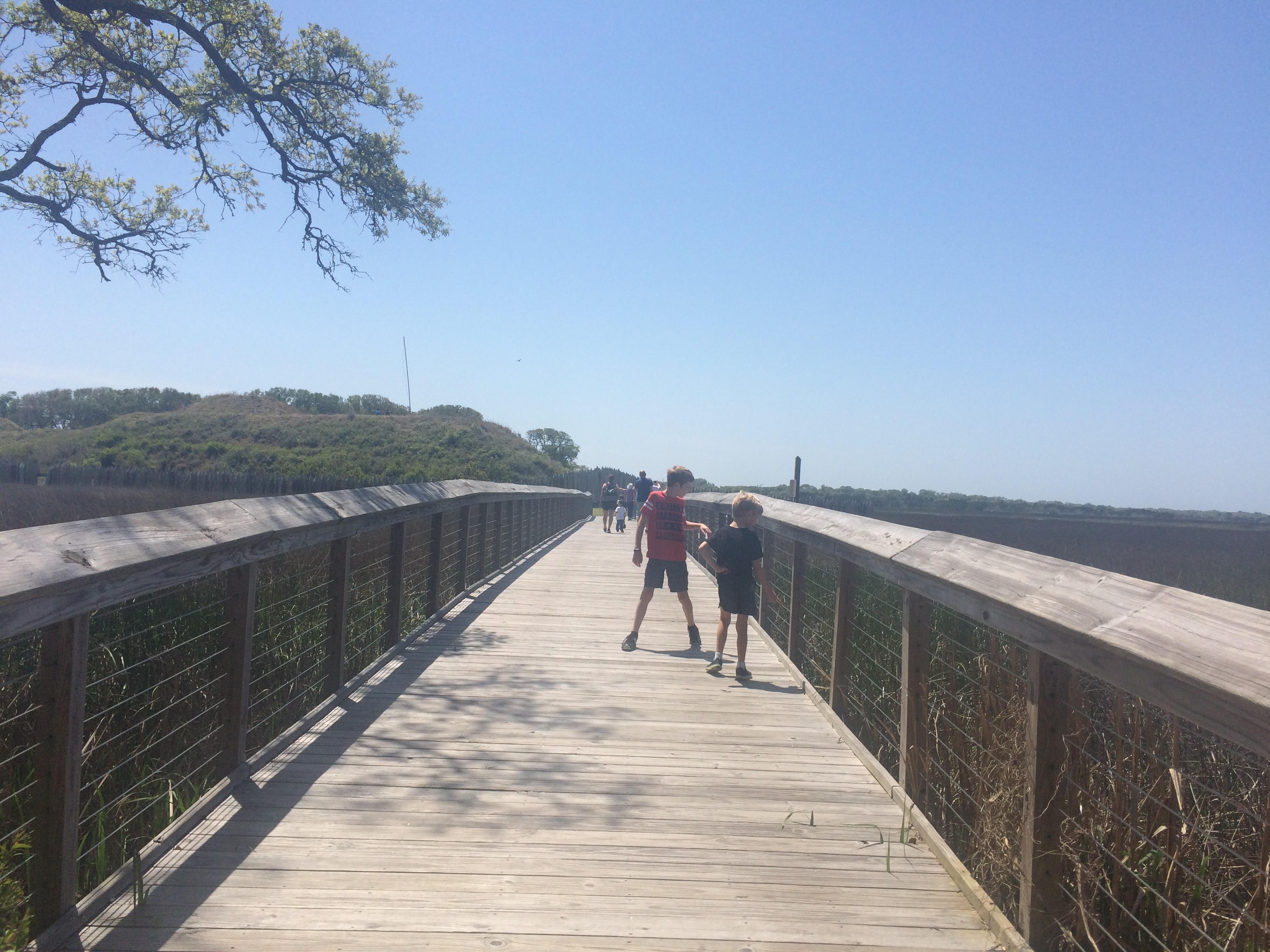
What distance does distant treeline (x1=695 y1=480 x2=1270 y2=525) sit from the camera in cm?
3738

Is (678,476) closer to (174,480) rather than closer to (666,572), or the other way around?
(666,572)

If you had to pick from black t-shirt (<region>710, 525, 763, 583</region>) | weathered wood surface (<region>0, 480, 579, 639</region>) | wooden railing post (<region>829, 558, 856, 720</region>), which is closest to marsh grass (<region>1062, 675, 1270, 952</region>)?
wooden railing post (<region>829, 558, 856, 720</region>)

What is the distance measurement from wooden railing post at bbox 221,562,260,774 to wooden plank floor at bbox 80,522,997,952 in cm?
15

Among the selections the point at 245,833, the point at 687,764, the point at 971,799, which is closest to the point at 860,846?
the point at 971,799

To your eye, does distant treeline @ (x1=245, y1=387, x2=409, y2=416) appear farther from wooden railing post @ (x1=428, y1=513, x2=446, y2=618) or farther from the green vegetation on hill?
wooden railing post @ (x1=428, y1=513, x2=446, y2=618)

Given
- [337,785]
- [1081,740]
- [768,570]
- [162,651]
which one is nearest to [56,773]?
[162,651]

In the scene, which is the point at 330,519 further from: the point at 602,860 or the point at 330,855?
the point at 602,860

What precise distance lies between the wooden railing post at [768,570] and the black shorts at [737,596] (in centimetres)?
159

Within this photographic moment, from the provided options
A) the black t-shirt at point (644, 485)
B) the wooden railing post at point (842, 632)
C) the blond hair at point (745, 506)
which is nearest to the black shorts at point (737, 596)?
the blond hair at point (745, 506)

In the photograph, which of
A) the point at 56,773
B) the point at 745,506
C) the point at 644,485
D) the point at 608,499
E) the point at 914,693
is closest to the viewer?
the point at 56,773

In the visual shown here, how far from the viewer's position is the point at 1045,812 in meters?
2.63

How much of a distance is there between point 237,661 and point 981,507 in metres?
44.2

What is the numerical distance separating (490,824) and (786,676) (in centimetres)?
316

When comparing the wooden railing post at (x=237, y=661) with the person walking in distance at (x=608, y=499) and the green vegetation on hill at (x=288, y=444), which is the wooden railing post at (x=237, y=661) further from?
the green vegetation on hill at (x=288, y=444)
